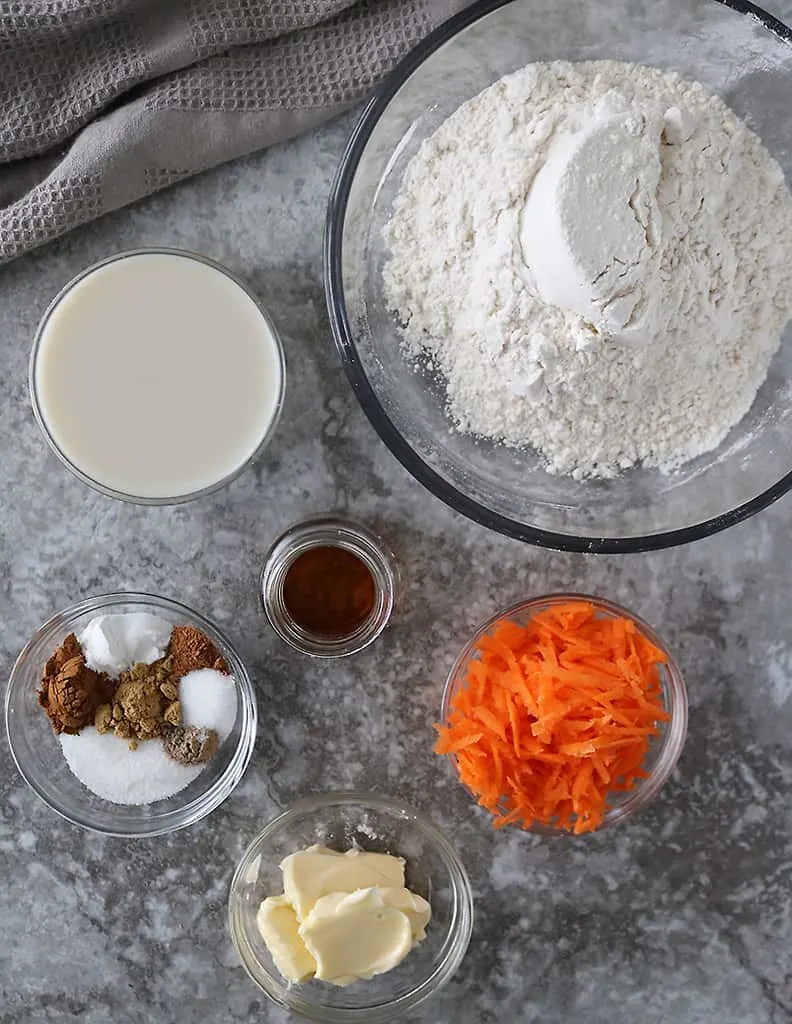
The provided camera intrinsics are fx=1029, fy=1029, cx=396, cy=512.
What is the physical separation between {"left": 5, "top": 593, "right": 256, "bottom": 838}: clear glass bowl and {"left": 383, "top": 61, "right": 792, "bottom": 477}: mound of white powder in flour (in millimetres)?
516

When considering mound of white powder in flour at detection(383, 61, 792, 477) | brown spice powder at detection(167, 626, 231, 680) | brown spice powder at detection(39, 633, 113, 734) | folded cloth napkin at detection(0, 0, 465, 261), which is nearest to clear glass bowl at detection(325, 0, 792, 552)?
mound of white powder in flour at detection(383, 61, 792, 477)

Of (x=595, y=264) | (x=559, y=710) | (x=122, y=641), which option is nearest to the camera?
(x=595, y=264)

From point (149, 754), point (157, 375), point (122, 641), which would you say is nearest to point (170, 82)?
point (157, 375)

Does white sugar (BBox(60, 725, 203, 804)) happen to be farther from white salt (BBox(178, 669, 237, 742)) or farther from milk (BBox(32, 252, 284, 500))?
milk (BBox(32, 252, 284, 500))

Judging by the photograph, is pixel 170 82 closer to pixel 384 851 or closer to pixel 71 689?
pixel 71 689

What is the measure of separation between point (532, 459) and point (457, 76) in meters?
0.53

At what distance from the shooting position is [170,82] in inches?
58.0

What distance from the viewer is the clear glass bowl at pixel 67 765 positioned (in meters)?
1.50

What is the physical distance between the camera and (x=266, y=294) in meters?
1.54

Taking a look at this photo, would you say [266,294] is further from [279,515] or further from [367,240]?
[279,515]

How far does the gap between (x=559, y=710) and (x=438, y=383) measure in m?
0.48

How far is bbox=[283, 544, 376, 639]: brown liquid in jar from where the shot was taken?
1541 millimetres

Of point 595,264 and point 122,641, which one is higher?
point 595,264

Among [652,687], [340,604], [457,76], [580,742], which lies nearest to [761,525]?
[652,687]
